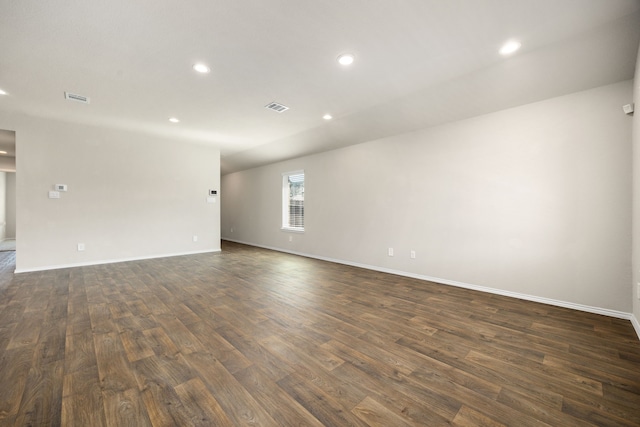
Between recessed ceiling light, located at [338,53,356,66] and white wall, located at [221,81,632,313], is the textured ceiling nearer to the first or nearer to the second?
recessed ceiling light, located at [338,53,356,66]

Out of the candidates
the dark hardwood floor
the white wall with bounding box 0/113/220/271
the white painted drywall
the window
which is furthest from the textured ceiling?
the white painted drywall

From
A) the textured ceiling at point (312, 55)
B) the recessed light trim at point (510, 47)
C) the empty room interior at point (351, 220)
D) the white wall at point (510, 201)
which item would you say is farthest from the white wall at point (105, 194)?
the recessed light trim at point (510, 47)

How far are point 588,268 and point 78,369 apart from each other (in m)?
4.85

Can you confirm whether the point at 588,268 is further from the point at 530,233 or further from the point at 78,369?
the point at 78,369

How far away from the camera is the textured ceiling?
80.7 inches

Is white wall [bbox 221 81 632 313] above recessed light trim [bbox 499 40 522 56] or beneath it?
beneath

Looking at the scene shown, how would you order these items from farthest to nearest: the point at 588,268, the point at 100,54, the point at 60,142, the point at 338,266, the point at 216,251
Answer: the point at 216,251, the point at 338,266, the point at 60,142, the point at 588,268, the point at 100,54

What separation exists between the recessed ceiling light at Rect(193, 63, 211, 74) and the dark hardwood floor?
8.91 feet

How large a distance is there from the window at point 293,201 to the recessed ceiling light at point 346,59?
3.98 metres

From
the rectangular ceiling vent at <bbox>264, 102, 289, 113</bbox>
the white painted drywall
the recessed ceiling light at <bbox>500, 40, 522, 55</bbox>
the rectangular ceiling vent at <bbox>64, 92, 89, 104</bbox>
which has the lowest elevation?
the white painted drywall

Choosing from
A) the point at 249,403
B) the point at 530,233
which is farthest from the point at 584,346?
the point at 249,403

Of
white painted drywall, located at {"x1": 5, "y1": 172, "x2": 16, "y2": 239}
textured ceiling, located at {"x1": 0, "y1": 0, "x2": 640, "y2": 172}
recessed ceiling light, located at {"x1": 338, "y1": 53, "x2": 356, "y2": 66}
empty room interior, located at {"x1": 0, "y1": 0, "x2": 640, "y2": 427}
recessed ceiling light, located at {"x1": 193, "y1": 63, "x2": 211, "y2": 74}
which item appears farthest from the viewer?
white painted drywall, located at {"x1": 5, "y1": 172, "x2": 16, "y2": 239}

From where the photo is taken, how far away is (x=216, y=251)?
6773mm

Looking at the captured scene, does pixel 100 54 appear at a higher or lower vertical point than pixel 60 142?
higher
